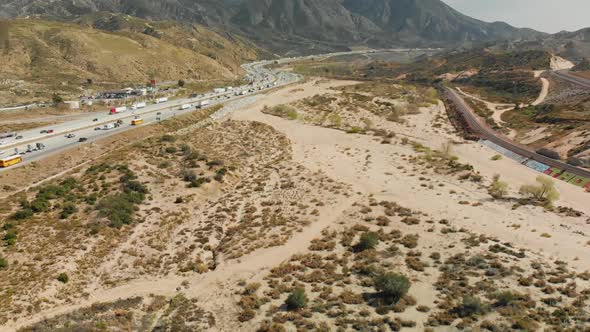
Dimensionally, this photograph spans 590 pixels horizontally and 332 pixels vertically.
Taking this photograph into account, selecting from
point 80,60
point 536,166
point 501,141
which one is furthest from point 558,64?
point 80,60

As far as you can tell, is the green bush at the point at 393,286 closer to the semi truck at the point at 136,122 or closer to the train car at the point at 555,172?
the train car at the point at 555,172

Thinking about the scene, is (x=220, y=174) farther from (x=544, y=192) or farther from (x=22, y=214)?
(x=544, y=192)

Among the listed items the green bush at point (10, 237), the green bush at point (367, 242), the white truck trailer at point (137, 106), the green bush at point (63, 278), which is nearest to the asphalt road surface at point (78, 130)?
the white truck trailer at point (137, 106)

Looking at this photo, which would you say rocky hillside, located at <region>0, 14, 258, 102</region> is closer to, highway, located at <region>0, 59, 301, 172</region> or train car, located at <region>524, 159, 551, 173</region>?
highway, located at <region>0, 59, 301, 172</region>

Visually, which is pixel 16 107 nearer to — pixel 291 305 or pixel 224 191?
pixel 224 191

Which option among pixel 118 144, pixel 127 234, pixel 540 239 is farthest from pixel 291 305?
pixel 118 144

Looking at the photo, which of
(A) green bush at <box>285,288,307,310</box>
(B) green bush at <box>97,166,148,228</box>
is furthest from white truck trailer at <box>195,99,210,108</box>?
(A) green bush at <box>285,288,307,310</box>

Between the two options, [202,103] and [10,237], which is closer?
[10,237]
